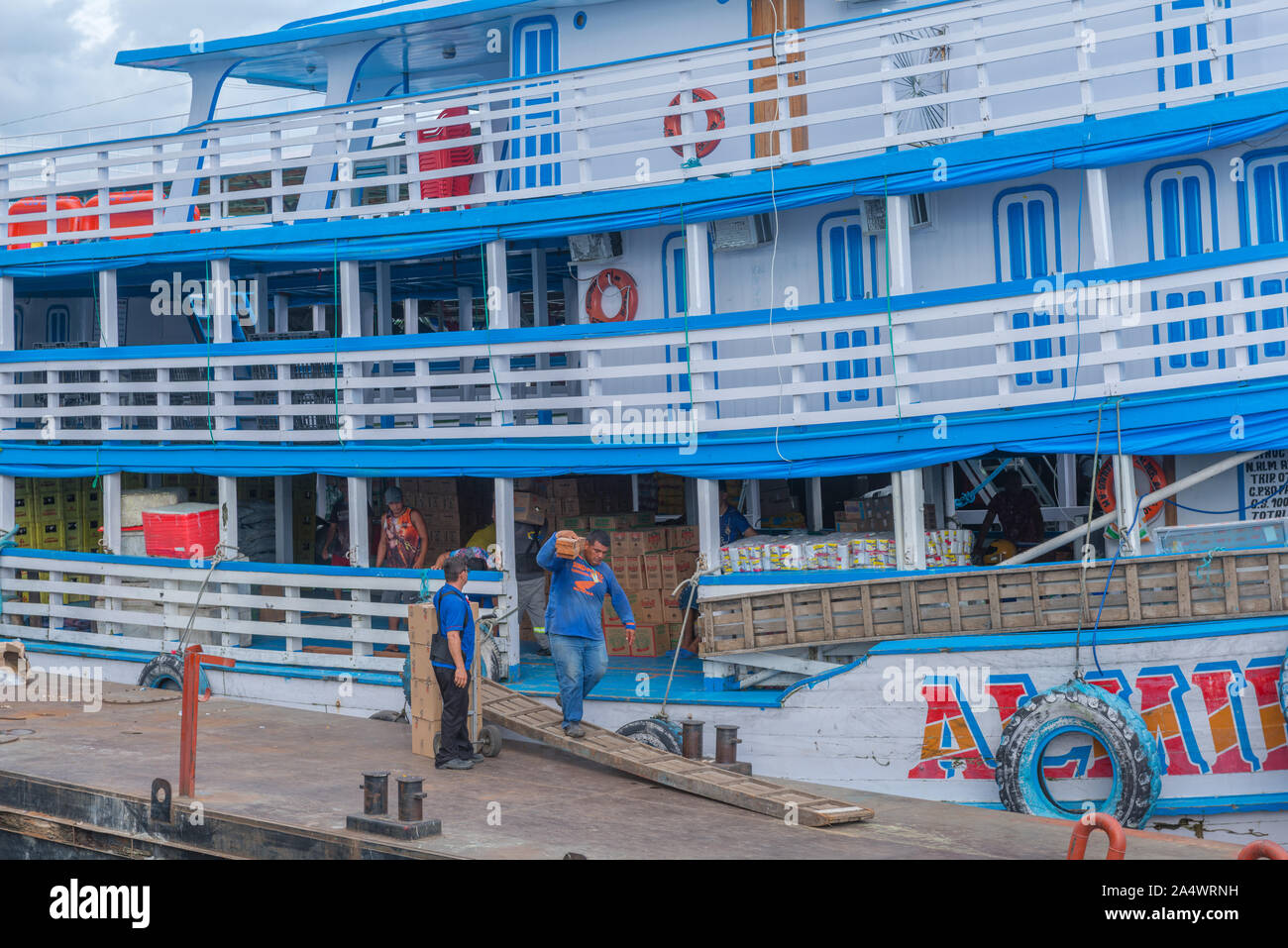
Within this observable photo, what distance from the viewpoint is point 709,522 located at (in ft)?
37.7

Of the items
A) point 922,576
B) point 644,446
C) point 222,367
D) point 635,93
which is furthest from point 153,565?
point 922,576

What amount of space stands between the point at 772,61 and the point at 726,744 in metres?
6.53

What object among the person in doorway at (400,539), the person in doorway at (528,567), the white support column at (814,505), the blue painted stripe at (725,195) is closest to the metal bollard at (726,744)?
the person in doorway at (528,567)

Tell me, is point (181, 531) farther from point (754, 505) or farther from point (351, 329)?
point (754, 505)

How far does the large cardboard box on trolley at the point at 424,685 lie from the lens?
33.7 ft

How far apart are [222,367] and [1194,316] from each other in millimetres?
9566

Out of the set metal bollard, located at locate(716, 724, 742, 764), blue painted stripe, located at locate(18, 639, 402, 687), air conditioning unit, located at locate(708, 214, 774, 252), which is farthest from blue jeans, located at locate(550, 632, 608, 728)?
air conditioning unit, located at locate(708, 214, 774, 252)

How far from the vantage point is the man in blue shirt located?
1022 centimetres

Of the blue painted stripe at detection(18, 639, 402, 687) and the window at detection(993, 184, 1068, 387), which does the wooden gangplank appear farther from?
the blue painted stripe at detection(18, 639, 402, 687)

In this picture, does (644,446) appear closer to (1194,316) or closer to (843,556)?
(843,556)

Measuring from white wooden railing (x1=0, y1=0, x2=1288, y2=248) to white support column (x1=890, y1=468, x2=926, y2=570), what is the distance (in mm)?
2797

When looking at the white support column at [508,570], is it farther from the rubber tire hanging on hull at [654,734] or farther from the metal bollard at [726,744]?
the metal bollard at [726,744]

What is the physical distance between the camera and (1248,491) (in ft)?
34.2

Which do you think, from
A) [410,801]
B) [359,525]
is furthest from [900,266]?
[359,525]
